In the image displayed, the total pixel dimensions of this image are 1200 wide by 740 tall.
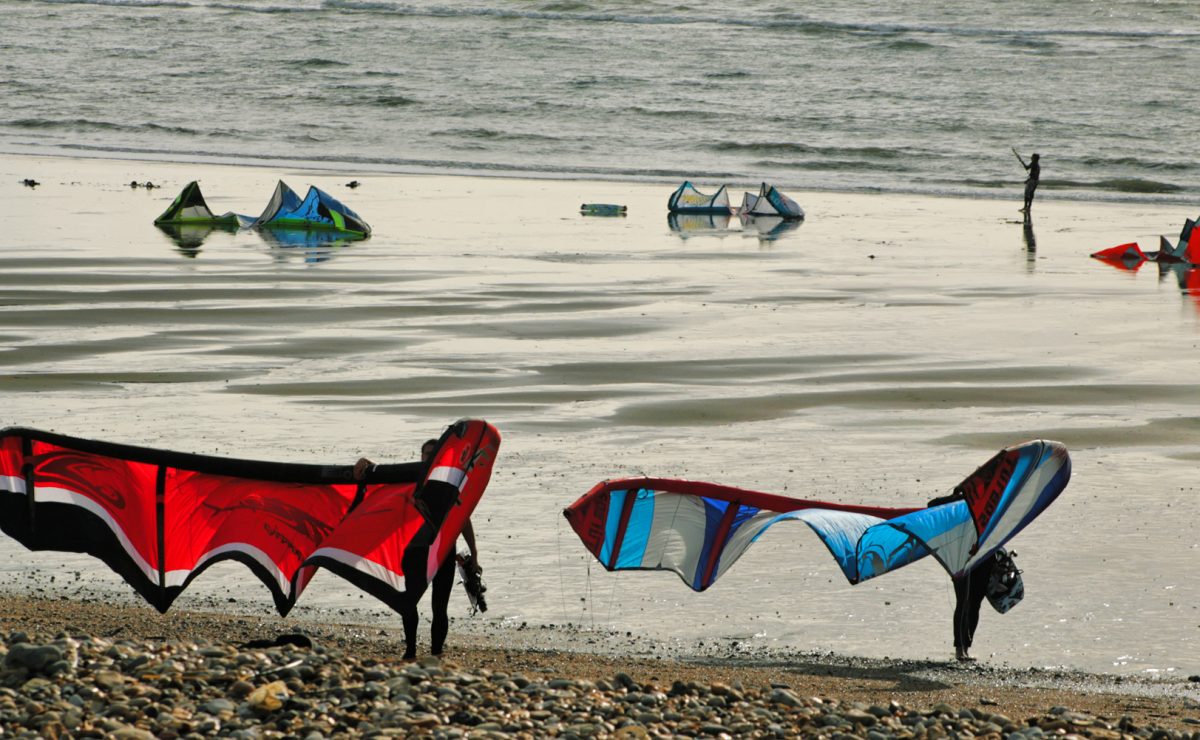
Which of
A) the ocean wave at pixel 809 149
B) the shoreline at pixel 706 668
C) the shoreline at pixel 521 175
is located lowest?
the shoreline at pixel 706 668

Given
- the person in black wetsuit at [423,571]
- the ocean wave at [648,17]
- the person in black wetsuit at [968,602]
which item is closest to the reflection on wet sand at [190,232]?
the person in black wetsuit at [423,571]

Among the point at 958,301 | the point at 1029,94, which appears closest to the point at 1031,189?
the point at 958,301

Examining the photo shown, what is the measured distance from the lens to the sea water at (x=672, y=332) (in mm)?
7934

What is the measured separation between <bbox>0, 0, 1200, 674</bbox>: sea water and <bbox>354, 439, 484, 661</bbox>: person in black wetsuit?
793 millimetres

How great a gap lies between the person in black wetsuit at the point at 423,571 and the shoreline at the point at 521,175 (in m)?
24.7

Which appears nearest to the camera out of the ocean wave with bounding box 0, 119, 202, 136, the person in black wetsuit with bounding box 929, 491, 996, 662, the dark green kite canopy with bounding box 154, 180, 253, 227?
the person in black wetsuit with bounding box 929, 491, 996, 662

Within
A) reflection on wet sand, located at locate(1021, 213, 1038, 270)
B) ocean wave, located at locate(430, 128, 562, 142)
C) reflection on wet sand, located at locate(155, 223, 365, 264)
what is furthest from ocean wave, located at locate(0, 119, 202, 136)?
reflection on wet sand, located at locate(1021, 213, 1038, 270)

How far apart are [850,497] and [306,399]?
4.53 metres

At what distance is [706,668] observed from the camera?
6.75m

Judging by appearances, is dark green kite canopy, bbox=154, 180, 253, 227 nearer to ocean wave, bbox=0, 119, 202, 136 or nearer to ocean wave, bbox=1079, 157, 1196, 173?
ocean wave, bbox=0, 119, 202, 136

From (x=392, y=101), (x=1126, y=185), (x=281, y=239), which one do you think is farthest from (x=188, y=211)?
(x=392, y=101)

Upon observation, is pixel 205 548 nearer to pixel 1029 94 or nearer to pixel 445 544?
pixel 445 544

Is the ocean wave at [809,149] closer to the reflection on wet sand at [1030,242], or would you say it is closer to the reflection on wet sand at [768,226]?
the reflection on wet sand at [1030,242]

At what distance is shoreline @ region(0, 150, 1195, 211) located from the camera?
1207 inches
